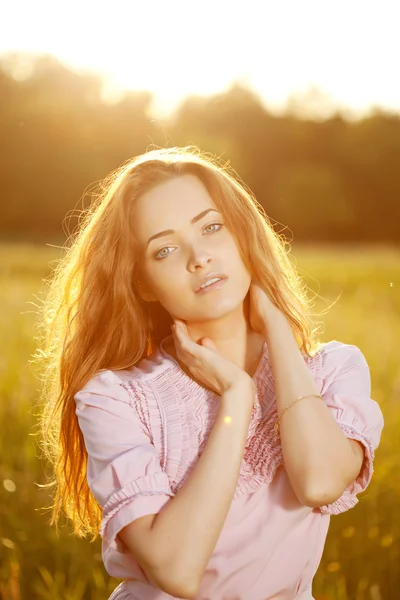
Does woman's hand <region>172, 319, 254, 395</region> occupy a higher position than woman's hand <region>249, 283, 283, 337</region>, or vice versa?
woman's hand <region>249, 283, 283, 337</region>

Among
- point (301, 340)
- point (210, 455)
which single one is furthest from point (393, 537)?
point (210, 455)

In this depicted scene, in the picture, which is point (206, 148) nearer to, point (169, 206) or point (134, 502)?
point (169, 206)

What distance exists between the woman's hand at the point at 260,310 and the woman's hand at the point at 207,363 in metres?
0.15

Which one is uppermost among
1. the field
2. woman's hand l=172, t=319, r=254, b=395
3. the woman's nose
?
the woman's nose

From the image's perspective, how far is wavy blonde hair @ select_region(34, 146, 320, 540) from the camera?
250cm

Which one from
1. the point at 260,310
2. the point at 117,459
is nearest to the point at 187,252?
the point at 260,310

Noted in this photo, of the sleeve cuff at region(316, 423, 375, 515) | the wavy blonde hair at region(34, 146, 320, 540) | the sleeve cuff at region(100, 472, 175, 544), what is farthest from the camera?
the wavy blonde hair at region(34, 146, 320, 540)

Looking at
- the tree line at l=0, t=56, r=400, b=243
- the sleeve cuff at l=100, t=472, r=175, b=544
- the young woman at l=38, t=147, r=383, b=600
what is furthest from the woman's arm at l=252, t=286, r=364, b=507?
the tree line at l=0, t=56, r=400, b=243

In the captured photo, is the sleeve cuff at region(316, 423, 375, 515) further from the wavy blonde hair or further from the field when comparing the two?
the field

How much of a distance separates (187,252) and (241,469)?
0.65 metres

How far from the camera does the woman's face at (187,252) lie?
2311 millimetres

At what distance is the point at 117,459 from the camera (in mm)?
2107

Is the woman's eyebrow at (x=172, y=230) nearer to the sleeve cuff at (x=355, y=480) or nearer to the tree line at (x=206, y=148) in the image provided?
the sleeve cuff at (x=355, y=480)

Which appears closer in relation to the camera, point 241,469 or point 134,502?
point 134,502
